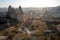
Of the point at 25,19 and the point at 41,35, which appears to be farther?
the point at 25,19

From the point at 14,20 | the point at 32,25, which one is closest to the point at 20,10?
the point at 14,20

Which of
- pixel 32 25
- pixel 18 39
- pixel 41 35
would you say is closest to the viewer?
pixel 18 39

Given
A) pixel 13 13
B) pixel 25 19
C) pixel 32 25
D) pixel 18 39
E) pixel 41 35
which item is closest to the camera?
pixel 18 39

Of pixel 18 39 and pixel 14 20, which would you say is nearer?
pixel 18 39

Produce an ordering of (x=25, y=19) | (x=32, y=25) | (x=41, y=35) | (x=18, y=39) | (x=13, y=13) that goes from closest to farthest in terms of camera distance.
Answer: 1. (x=18, y=39)
2. (x=41, y=35)
3. (x=32, y=25)
4. (x=25, y=19)
5. (x=13, y=13)

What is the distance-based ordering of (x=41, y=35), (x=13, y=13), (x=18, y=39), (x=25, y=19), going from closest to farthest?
1. (x=18, y=39)
2. (x=41, y=35)
3. (x=25, y=19)
4. (x=13, y=13)

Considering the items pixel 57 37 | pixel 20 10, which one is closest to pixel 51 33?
pixel 57 37

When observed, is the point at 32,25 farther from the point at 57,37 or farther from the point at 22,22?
the point at 57,37

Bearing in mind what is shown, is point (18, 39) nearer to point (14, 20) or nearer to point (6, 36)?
point (6, 36)

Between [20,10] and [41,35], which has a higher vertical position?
[20,10]
